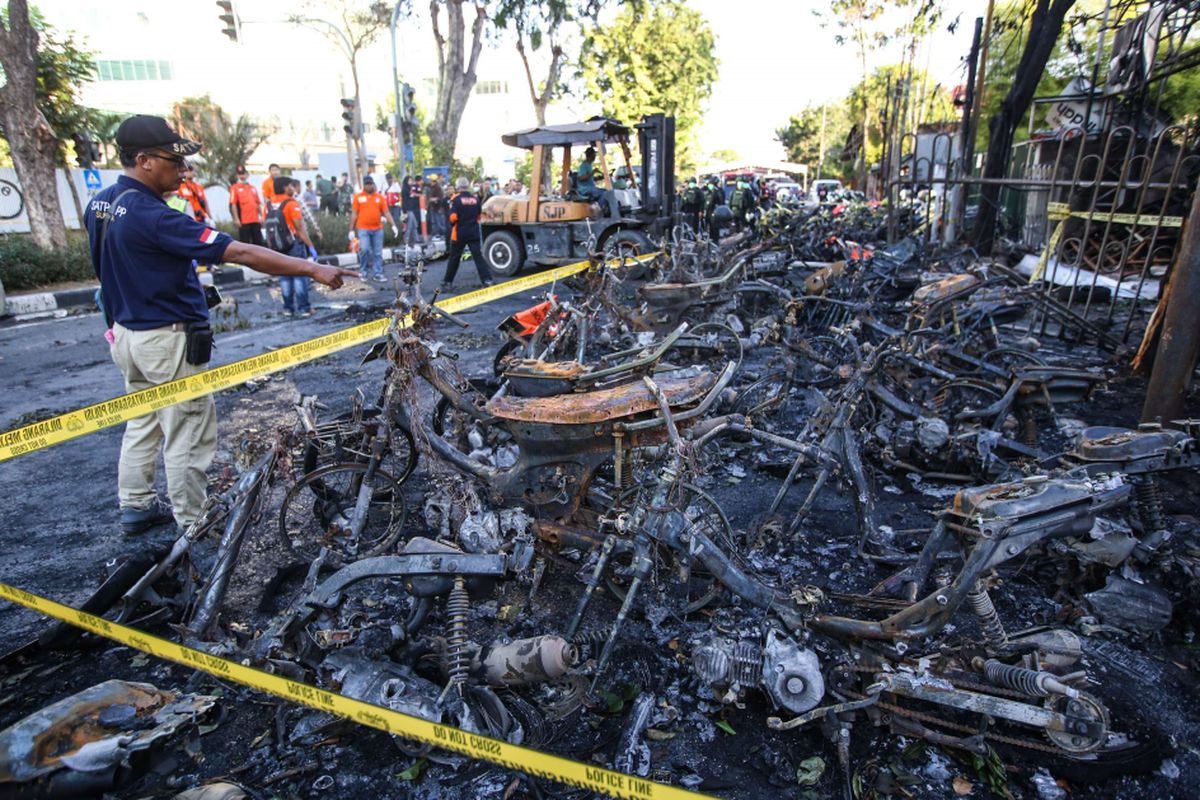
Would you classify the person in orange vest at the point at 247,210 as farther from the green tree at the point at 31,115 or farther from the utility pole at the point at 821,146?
the utility pole at the point at 821,146

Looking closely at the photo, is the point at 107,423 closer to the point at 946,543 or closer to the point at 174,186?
the point at 174,186

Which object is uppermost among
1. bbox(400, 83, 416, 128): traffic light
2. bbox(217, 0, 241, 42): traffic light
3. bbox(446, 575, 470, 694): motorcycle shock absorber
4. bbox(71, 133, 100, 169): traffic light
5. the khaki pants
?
bbox(217, 0, 241, 42): traffic light

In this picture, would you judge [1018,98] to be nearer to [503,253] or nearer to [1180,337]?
[1180,337]

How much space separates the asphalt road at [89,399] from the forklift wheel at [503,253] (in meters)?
0.72

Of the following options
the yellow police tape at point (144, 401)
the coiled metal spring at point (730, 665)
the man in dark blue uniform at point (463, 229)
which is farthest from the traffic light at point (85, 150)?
the coiled metal spring at point (730, 665)

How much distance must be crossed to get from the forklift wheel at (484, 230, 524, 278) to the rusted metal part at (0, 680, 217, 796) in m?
10.5

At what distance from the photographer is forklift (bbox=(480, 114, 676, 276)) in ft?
37.2

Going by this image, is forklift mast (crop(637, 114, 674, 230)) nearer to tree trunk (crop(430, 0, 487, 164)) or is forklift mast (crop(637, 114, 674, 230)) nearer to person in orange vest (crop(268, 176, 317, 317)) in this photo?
person in orange vest (crop(268, 176, 317, 317))

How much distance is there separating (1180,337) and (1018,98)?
29.6ft

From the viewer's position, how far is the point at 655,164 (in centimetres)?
1266

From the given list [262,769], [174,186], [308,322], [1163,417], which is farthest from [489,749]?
[308,322]

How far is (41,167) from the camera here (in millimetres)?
12016

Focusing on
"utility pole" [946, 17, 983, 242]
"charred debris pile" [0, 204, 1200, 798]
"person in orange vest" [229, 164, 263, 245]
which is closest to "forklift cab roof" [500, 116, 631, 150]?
"person in orange vest" [229, 164, 263, 245]

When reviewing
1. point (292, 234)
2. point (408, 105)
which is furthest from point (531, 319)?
point (408, 105)
